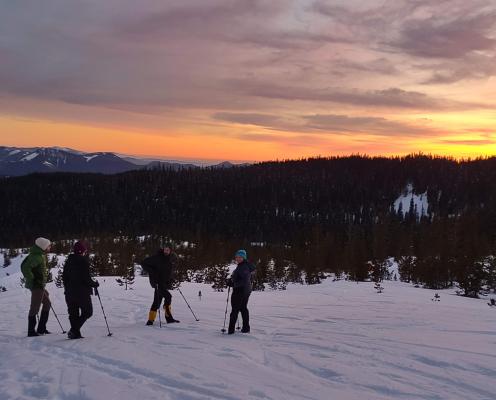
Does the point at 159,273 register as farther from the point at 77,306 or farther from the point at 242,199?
the point at 242,199

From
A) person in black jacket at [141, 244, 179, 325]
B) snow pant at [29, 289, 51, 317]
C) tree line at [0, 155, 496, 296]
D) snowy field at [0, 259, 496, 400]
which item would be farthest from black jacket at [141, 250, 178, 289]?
tree line at [0, 155, 496, 296]

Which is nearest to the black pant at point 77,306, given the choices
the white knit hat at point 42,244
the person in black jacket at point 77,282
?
the person in black jacket at point 77,282

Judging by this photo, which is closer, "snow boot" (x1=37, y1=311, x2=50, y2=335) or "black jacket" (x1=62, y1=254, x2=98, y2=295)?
"black jacket" (x1=62, y1=254, x2=98, y2=295)

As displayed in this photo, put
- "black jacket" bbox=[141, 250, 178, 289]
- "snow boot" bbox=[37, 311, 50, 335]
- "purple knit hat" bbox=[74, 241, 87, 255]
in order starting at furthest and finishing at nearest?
"black jacket" bbox=[141, 250, 178, 289], "snow boot" bbox=[37, 311, 50, 335], "purple knit hat" bbox=[74, 241, 87, 255]

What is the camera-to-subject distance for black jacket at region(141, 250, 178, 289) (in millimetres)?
10859

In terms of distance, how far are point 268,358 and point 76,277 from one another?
4386 millimetres

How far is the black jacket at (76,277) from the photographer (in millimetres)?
9328

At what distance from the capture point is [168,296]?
11195 mm

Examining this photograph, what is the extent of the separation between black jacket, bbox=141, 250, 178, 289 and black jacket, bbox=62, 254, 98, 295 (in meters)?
1.63

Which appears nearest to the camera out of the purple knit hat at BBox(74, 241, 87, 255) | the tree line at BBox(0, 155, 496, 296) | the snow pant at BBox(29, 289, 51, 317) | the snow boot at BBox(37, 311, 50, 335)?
the purple knit hat at BBox(74, 241, 87, 255)

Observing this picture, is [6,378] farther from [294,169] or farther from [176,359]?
[294,169]

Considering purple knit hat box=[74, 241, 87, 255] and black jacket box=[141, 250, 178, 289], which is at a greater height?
purple knit hat box=[74, 241, 87, 255]

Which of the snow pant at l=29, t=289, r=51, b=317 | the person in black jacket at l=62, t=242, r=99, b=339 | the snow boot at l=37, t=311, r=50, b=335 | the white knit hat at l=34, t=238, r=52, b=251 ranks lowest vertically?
the snow boot at l=37, t=311, r=50, b=335

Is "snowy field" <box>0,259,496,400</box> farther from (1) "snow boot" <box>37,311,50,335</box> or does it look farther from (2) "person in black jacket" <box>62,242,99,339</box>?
(2) "person in black jacket" <box>62,242,99,339</box>
